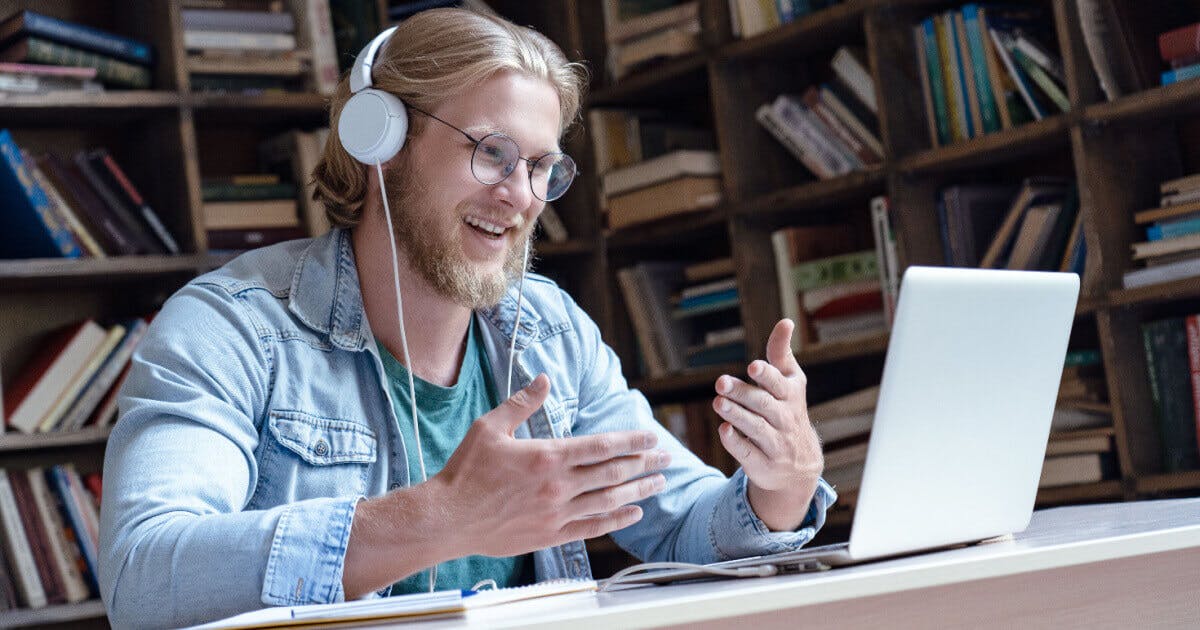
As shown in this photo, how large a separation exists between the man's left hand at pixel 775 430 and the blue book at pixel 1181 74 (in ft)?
4.25

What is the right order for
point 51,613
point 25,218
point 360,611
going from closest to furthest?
point 360,611 < point 51,613 < point 25,218

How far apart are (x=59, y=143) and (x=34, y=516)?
0.91 meters

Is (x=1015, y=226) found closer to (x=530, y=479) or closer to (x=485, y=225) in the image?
(x=485, y=225)

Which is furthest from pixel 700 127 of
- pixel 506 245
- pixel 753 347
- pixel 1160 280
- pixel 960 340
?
pixel 960 340

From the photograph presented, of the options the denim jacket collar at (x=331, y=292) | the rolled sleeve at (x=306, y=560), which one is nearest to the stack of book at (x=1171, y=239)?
the denim jacket collar at (x=331, y=292)

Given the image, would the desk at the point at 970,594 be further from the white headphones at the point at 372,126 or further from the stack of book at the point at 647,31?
the stack of book at the point at 647,31

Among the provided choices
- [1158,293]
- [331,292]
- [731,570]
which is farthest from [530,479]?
[1158,293]

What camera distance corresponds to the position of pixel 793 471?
51.1 inches

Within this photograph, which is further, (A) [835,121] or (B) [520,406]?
(A) [835,121]

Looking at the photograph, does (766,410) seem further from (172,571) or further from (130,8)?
(130,8)

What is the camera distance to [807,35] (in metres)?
2.80

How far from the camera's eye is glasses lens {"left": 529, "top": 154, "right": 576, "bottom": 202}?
5.60 feet

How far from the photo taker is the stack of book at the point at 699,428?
9.95 ft

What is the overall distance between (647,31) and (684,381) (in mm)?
856
